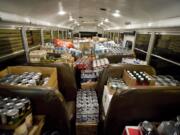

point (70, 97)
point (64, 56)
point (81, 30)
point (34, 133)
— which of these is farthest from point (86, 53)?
point (81, 30)

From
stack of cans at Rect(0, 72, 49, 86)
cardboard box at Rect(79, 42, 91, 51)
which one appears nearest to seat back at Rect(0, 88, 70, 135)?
stack of cans at Rect(0, 72, 49, 86)

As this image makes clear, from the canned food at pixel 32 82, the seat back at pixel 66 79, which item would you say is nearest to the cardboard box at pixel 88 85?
the seat back at pixel 66 79

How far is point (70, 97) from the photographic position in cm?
236

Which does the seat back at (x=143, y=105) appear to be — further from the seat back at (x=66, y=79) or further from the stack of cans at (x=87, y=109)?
the seat back at (x=66, y=79)

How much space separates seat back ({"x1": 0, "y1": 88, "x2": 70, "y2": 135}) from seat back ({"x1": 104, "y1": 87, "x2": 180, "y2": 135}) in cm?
51

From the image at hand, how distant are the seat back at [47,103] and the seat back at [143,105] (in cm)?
51

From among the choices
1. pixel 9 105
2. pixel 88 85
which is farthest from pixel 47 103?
pixel 88 85

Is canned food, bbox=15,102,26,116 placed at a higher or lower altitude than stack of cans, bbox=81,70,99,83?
higher

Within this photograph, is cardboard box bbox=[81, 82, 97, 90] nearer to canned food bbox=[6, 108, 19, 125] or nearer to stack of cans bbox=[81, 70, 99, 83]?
stack of cans bbox=[81, 70, 99, 83]

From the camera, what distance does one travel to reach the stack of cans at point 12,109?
972 mm

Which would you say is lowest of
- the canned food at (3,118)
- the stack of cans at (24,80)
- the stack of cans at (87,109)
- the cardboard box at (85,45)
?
the stack of cans at (87,109)

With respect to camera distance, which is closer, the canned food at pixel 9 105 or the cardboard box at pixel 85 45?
the canned food at pixel 9 105

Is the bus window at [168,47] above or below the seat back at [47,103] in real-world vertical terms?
above

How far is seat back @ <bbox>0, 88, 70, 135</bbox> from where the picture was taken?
130cm
